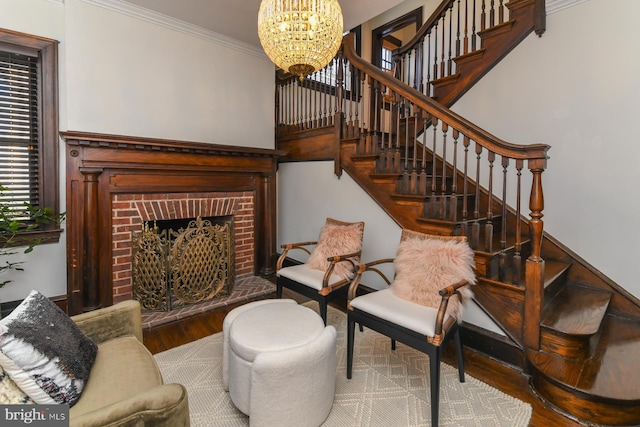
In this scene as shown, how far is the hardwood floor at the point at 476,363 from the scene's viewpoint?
1738 millimetres

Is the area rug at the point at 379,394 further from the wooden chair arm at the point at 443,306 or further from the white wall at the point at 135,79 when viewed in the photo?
the white wall at the point at 135,79

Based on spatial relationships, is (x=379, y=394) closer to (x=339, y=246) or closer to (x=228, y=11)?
(x=339, y=246)

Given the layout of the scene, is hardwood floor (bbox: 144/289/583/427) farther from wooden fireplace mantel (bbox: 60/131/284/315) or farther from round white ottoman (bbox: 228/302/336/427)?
round white ottoman (bbox: 228/302/336/427)

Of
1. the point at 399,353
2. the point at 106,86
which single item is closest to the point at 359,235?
the point at 399,353

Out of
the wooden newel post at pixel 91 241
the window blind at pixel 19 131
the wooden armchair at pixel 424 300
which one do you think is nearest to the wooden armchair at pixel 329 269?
the wooden armchair at pixel 424 300

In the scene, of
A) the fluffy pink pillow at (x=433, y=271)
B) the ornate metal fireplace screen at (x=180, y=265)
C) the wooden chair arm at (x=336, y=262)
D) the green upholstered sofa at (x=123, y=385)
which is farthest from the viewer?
the ornate metal fireplace screen at (x=180, y=265)

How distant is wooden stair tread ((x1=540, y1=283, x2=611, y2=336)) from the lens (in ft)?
6.57

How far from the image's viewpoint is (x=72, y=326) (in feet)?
4.61

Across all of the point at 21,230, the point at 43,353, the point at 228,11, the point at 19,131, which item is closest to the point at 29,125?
the point at 19,131

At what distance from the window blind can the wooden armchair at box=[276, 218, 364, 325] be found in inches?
92.1

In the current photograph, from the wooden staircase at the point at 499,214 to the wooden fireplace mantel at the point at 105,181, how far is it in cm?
130

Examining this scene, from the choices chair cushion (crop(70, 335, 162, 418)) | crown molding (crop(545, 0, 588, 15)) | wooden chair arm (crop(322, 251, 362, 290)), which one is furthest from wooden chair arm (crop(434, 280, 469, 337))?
crown molding (crop(545, 0, 588, 15))

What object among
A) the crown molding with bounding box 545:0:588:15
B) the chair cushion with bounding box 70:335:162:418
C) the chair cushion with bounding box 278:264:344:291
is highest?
the crown molding with bounding box 545:0:588:15

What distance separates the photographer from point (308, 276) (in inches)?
104
